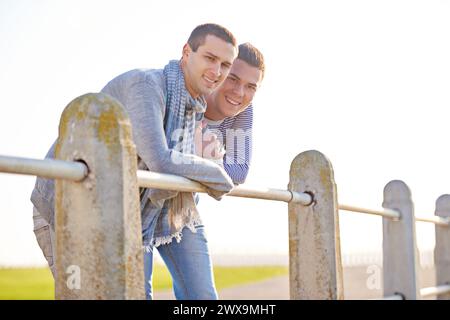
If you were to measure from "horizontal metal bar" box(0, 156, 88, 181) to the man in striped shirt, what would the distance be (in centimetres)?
117

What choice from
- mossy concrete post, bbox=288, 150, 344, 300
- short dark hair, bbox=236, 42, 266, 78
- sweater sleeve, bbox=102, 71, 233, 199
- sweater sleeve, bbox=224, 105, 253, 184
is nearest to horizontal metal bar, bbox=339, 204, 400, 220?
mossy concrete post, bbox=288, 150, 344, 300

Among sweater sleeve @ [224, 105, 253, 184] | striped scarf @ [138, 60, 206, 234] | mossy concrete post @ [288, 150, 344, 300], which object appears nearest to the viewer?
striped scarf @ [138, 60, 206, 234]

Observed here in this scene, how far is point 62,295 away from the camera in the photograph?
1.89 metres

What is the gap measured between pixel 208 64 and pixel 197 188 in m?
0.53

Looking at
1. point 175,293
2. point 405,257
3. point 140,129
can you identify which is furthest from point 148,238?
point 405,257

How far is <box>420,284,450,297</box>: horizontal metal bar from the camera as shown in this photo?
14.8 feet

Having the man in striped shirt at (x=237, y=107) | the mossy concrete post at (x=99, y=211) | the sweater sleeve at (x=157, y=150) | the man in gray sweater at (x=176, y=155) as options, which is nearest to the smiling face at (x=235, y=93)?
the man in striped shirt at (x=237, y=107)

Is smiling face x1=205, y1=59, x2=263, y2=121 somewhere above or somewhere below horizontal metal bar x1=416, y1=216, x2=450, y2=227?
above

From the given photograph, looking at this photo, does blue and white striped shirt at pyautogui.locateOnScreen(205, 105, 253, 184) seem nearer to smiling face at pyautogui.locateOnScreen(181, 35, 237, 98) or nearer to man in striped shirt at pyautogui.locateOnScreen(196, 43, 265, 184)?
man in striped shirt at pyautogui.locateOnScreen(196, 43, 265, 184)

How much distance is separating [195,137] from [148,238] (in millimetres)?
417

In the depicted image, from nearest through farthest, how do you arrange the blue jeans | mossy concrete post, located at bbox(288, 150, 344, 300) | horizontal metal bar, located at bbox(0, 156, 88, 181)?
horizontal metal bar, located at bbox(0, 156, 88, 181)
the blue jeans
mossy concrete post, located at bbox(288, 150, 344, 300)

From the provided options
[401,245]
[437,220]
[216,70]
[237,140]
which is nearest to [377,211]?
[401,245]

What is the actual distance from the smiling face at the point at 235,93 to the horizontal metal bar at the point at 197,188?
41 centimetres
